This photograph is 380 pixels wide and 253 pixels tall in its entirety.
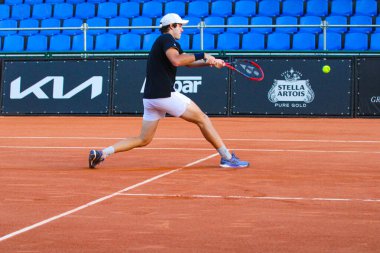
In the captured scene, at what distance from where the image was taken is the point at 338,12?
22969 mm

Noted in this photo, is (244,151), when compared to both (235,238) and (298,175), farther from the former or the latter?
(235,238)

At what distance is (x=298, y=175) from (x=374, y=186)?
109 cm

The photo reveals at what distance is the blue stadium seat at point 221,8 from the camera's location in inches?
949

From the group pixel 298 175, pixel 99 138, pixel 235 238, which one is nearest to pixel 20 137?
pixel 99 138

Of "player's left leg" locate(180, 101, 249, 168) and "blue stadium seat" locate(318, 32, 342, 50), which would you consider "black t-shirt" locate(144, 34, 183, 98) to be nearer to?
"player's left leg" locate(180, 101, 249, 168)

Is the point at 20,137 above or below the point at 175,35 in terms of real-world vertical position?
below

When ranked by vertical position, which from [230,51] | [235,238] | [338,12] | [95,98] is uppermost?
[338,12]

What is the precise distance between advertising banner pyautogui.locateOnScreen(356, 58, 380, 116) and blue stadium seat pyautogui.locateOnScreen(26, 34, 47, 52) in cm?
1084

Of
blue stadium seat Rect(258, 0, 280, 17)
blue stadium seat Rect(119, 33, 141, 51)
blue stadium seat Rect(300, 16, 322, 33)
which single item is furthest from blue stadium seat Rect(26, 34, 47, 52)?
blue stadium seat Rect(300, 16, 322, 33)

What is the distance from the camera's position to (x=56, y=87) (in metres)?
21.2

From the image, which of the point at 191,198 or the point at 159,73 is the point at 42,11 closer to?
the point at 159,73

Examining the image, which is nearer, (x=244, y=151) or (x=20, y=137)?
(x=244, y=151)

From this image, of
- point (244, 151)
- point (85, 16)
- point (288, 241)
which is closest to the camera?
point (288, 241)

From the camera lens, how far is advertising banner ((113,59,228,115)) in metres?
20.2
